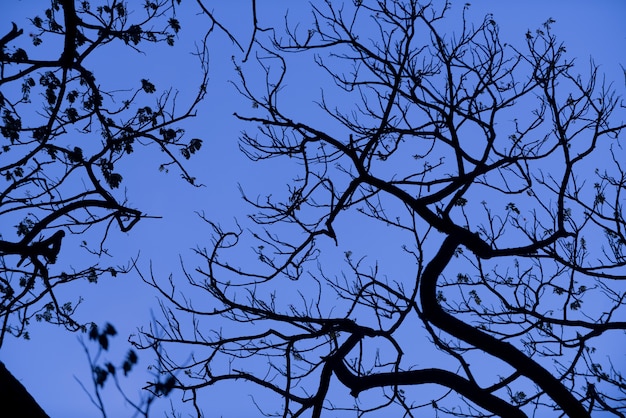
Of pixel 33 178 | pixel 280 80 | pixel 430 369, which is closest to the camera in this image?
pixel 430 369

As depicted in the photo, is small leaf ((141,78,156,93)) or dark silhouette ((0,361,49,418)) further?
small leaf ((141,78,156,93))

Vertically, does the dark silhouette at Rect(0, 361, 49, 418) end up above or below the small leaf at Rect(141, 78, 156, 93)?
below

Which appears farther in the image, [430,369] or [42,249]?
[430,369]

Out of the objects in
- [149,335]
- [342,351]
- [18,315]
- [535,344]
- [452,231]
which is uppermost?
[535,344]

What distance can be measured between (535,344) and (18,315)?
20.5ft

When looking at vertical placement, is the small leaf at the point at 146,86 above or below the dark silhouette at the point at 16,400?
above

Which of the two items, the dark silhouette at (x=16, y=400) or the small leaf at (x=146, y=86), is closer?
the dark silhouette at (x=16, y=400)

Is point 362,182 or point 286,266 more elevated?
point 362,182

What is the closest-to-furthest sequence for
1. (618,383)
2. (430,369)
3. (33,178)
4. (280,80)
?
(430,369) → (33,178) → (280,80) → (618,383)

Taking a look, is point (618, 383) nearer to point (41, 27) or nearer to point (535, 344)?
point (535, 344)

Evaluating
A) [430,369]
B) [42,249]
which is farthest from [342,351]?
[42,249]

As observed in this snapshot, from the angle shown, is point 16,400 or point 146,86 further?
point 146,86

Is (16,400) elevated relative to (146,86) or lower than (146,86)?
lower

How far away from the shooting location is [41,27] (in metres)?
5.31
